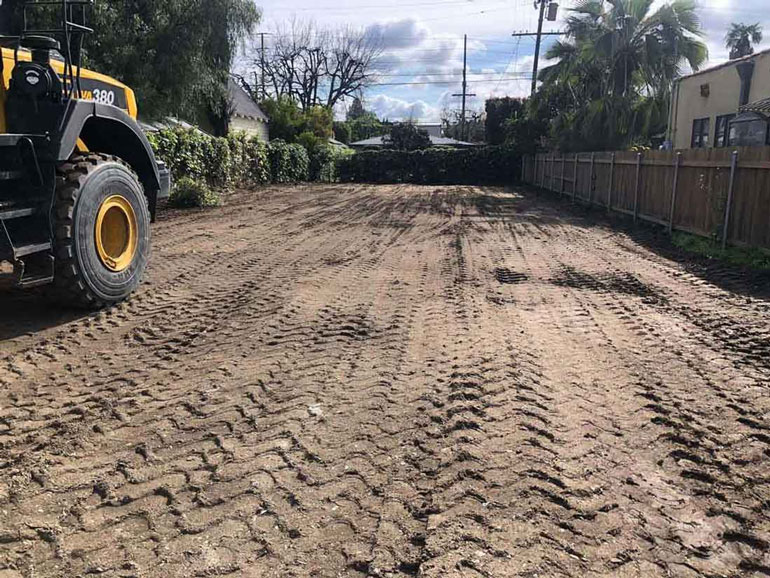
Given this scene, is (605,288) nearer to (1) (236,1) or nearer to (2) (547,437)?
(2) (547,437)

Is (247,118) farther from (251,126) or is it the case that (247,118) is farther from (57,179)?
(57,179)

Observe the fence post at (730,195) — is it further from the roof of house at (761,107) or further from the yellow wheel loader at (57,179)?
the yellow wheel loader at (57,179)

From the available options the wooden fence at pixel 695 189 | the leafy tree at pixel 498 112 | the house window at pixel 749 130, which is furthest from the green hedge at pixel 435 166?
the house window at pixel 749 130

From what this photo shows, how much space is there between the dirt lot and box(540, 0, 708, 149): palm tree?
1968 cm

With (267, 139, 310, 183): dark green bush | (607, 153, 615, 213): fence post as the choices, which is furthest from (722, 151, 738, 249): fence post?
(267, 139, 310, 183): dark green bush

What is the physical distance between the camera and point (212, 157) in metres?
21.4

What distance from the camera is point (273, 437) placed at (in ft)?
12.6

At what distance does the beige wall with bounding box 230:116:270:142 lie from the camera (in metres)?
35.9

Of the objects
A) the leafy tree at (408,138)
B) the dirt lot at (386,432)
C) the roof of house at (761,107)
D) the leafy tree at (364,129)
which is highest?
the leafy tree at (364,129)

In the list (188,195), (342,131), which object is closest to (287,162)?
(188,195)

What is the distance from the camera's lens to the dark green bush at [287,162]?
1232 inches

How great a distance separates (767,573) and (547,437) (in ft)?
4.44

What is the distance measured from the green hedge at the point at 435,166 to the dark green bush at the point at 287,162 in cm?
452

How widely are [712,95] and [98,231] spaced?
68.0 ft
